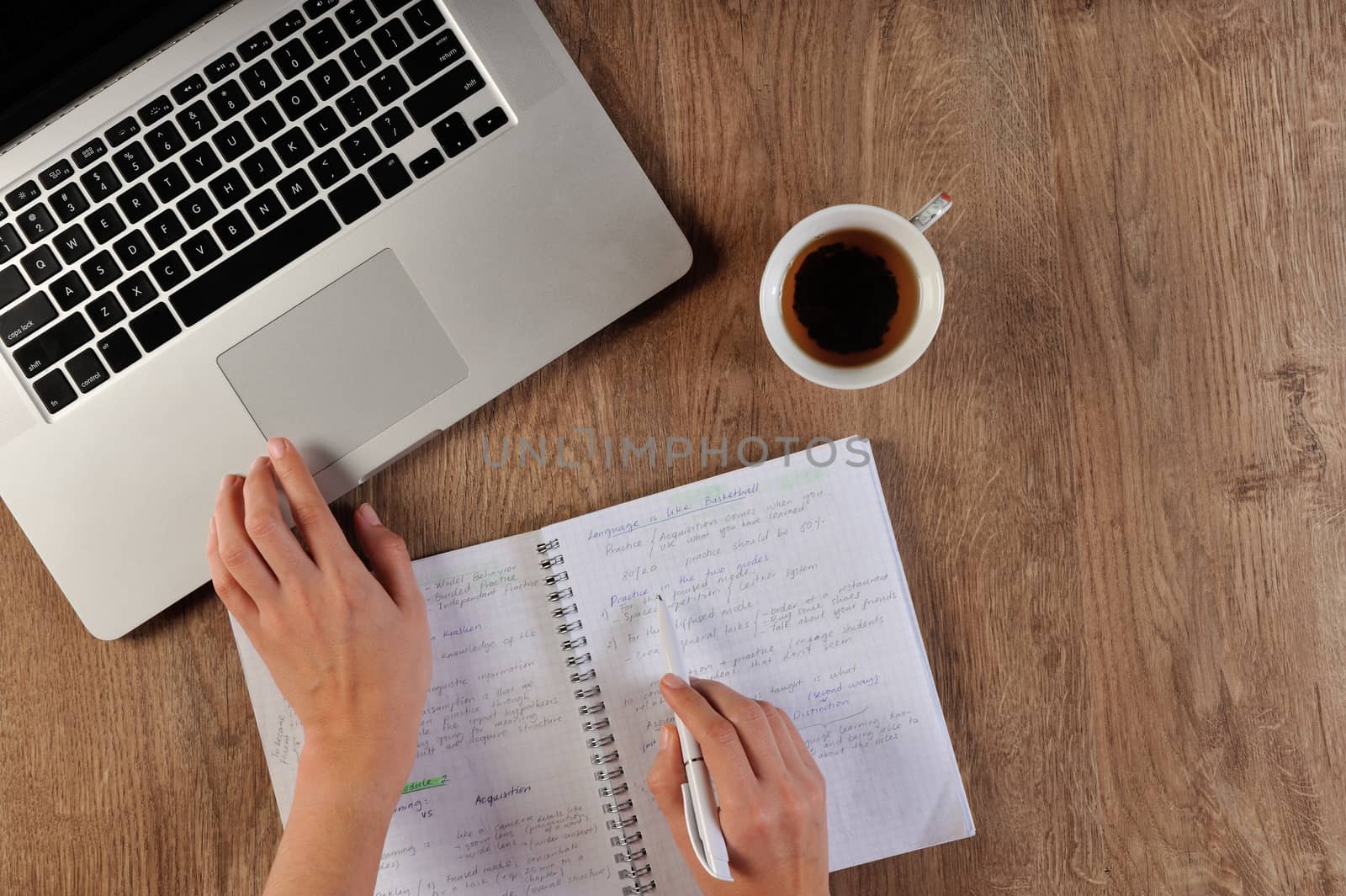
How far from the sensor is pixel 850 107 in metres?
0.68

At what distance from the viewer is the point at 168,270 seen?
0.61m

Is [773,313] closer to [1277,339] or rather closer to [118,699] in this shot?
[1277,339]

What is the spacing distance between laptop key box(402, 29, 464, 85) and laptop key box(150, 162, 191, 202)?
17cm

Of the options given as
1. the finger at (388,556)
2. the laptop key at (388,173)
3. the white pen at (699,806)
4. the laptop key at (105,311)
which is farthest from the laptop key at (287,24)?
the white pen at (699,806)

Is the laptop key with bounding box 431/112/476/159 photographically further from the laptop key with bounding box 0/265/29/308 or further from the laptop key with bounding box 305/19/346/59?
the laptop key with bounding box 0/265/29/308

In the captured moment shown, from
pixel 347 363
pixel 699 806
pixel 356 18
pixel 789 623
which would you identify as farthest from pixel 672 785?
pixel 356 18

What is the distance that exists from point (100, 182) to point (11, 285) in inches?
3.7

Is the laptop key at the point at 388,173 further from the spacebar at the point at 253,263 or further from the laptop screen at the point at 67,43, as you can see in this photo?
the laptop screen at the point at 67,43

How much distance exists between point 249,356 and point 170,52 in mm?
→ 217

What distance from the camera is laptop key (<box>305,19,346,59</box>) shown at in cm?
61

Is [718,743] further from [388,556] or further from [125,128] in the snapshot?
[125,128]

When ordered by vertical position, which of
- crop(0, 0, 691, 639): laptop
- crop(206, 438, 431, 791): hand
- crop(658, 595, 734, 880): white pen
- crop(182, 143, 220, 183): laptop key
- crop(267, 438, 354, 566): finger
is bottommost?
crop(658, 595, 734, 880): white pen

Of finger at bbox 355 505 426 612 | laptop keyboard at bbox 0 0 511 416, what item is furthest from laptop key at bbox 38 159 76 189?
finger at bbox 355 505 426 612

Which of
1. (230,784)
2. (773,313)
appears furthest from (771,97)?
(230,784)
